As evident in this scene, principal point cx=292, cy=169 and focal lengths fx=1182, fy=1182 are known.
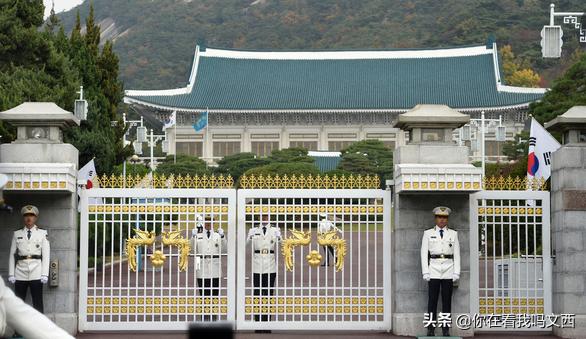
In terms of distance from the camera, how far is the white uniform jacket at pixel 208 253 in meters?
12.3

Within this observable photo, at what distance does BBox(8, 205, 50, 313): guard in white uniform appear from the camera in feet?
38.3

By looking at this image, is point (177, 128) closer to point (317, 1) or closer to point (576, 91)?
point (576, 91)

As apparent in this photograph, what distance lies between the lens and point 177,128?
64.2m

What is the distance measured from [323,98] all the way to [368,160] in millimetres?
16084

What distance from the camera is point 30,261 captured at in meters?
11.7

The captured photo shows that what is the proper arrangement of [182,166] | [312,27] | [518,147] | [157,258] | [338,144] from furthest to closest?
1. [312,27]
2. [338,144]
3. [182,166]
4. [518,147]
5. [157,258]

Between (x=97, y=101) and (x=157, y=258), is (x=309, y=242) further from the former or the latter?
(x=97, y=101)

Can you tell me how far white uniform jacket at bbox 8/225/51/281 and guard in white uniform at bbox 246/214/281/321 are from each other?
2.12 meters

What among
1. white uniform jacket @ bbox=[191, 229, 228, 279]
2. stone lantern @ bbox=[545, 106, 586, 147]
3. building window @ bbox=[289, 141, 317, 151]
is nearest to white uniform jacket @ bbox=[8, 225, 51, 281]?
white uniform jacket @ bbox=[191, 229, 228, 279]

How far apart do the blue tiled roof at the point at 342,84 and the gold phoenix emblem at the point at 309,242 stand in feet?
163

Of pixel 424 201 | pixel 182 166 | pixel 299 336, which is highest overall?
pixel 182 166

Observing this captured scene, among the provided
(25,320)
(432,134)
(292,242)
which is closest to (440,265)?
(432,134)

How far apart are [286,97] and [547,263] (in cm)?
5290

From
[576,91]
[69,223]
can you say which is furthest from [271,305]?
[576,91]
